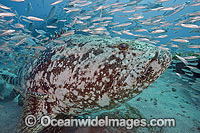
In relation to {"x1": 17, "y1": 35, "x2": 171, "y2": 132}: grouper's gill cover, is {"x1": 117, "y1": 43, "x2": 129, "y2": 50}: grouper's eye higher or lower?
higher

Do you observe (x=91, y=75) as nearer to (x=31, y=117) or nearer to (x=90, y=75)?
(x=90, y=75)

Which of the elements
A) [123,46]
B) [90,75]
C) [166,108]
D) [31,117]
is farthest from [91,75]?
[166,108]

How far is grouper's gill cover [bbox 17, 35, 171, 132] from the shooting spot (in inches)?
68.3

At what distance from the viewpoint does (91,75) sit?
1883mm

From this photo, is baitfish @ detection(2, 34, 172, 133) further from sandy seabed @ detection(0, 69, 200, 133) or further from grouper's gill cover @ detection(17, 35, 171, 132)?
sandy seabed @ detection(0, 69, 200, 133)

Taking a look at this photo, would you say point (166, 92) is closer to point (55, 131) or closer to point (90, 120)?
point (90, 120)

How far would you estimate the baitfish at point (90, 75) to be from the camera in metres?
1.74

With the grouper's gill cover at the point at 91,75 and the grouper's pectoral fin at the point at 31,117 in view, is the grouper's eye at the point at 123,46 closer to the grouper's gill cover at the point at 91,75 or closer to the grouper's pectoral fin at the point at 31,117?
the grouper's gill cover at the point at 91,75

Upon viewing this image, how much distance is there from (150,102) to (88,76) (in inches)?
140

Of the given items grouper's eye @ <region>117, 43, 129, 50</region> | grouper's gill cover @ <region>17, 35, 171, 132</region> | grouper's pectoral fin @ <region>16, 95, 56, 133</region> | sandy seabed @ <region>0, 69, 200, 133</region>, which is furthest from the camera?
sandy seabed @ <region>0, 69, 200, 133</region>

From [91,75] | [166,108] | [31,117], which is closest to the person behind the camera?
[91,75]

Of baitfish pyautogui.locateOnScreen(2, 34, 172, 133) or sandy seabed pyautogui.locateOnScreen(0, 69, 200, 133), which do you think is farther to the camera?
sandy seabed pyautogui.locateOnScreen(0, 69, 200, 133)

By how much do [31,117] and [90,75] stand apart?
161 cm

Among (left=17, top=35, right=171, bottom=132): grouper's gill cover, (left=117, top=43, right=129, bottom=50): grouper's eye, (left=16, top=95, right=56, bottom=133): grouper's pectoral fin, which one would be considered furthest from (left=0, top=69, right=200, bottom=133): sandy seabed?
(left=117, top=43, right=129, bottom=50): grouper's eye
